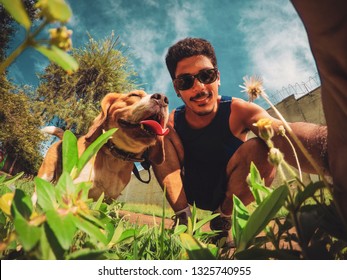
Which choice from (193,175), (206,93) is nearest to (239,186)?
(193,175)

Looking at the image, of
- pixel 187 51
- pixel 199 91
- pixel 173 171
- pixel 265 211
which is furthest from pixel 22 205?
pixel 187 51

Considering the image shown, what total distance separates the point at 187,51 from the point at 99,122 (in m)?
1.15

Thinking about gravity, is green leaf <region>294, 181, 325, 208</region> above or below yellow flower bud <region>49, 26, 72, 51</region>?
below

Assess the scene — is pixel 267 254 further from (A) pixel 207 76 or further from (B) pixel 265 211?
(A) pixel 207 76

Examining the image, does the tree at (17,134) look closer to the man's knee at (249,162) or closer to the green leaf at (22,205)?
the man's knee at (249,162)

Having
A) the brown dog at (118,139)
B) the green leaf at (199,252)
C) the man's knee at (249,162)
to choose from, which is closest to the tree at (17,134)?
the brown dog at (118,139)

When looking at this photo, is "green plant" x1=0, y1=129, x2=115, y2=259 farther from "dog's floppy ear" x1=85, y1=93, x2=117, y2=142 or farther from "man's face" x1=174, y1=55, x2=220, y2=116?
"man's face" x1=174, y1=55, x2=220, y2=116

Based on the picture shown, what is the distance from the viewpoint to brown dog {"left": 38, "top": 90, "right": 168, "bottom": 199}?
1.87 m

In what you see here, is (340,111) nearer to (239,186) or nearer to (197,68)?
(239,186)

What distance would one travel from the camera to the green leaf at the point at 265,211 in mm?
349

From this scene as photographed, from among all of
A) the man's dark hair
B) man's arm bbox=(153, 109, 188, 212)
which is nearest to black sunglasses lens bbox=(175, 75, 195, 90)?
the man's dark hair

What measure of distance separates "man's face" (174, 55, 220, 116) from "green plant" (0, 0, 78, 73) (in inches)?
85.2

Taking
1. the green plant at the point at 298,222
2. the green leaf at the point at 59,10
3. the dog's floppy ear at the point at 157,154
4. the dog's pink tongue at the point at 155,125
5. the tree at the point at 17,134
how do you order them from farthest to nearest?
the tree at the point at 17,134, the dog's floppy ear at the point at 157,154, the dog's pink tongue at the point at 155,125, the green plant at the point at 298,222, the green leaf at the point at 59,10

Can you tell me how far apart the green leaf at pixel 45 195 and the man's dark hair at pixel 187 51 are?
7.80 feet
